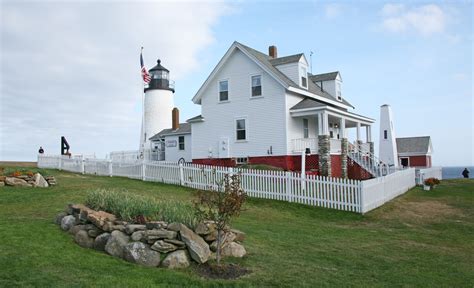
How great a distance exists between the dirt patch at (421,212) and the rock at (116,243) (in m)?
9.97

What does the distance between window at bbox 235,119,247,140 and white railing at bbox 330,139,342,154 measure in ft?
18.4

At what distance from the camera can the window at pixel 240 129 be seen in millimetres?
24719

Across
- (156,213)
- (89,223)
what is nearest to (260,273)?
(156,213)

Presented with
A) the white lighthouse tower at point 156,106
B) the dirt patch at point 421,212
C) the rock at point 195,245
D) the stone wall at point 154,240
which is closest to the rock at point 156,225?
the stone wall at point 154,240

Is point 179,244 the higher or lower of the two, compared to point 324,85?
lower

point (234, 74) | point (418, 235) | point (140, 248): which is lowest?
point (418, 235)

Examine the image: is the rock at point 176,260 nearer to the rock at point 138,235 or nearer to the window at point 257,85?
the rock at point 138,235

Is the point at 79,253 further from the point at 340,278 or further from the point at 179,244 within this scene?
the point at 340,278

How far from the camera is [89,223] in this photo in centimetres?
775

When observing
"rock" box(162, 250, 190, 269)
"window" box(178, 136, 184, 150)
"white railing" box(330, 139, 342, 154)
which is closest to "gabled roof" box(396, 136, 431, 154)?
"white railing" box(330, 139, 342, 154)

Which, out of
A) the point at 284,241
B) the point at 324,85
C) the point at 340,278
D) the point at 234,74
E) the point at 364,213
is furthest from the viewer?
the point at 324,85

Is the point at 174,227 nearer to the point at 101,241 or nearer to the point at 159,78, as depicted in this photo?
the point at 101,241

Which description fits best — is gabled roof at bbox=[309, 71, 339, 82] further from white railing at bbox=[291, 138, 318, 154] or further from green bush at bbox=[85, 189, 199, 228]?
green bush at bbox=[85, 189, 199, 228]

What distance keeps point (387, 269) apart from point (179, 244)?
3784 mm
